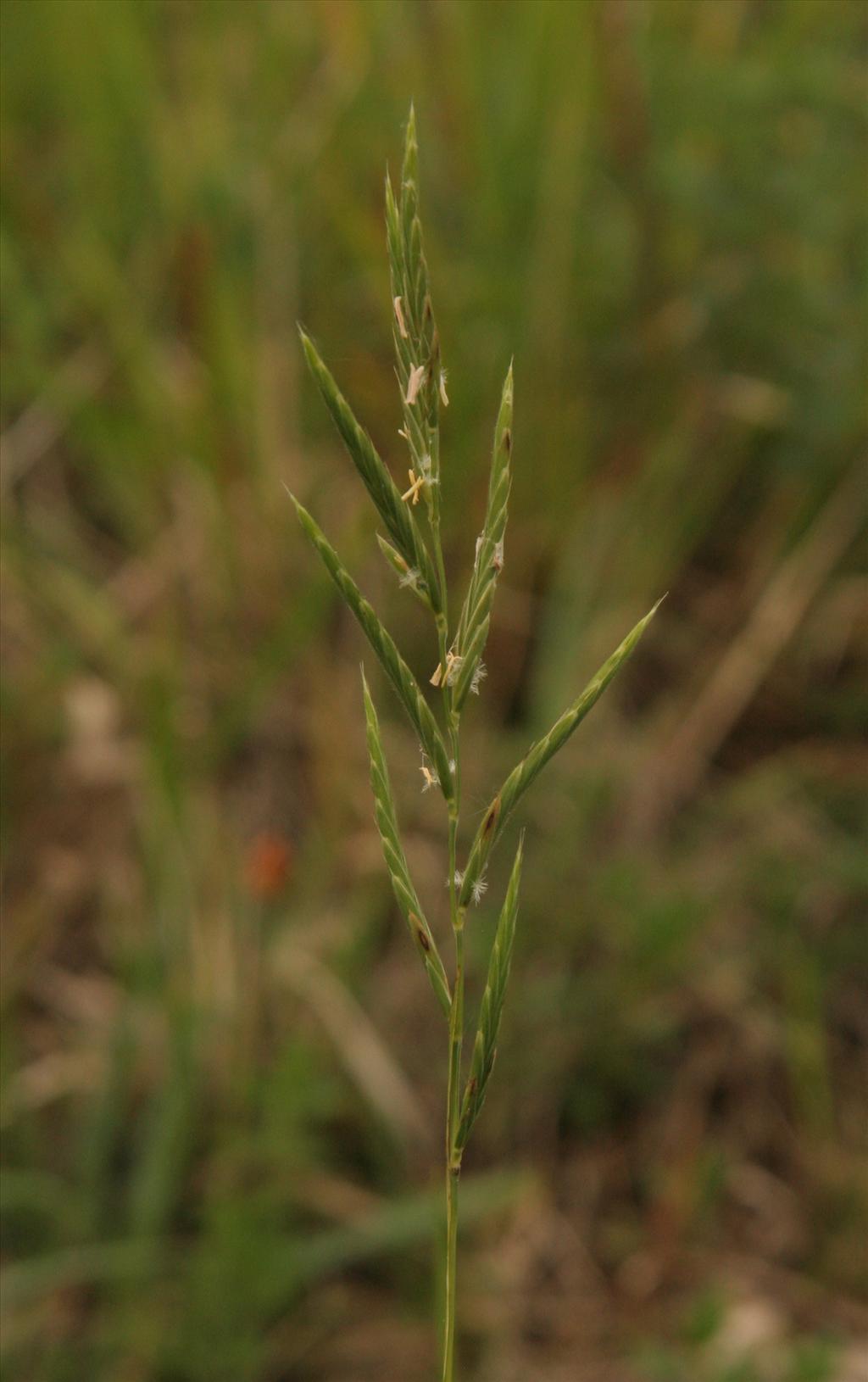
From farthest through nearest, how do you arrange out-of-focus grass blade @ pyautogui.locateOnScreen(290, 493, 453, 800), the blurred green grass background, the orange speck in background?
the orange speck in background → the blurred green grass background → out-of-focus grass blade @ pyautogui.locateOnScreen(290, 493, 453, 800)

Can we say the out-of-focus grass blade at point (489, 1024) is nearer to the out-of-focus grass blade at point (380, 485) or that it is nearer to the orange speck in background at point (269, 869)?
the out-of-focus grass blade at point (380, 485)

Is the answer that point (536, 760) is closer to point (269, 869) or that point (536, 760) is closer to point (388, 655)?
point (388, 655)

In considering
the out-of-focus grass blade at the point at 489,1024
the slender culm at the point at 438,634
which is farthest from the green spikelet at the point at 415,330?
the out-of-focus grass blade at the point at 489,1024

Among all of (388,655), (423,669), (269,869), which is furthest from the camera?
(423,669)

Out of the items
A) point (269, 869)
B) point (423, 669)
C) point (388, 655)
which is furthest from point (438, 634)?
point (423, 669)

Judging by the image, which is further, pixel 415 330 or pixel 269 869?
pixel 269 869

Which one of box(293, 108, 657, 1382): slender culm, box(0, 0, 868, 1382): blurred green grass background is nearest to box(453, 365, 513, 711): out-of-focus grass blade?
box(293, 108, 657, 1382): slender culm

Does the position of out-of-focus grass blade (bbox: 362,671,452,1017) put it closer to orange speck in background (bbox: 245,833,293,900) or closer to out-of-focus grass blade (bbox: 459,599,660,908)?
out-of-focus grass blade (bbox: 459,599,660,908)
